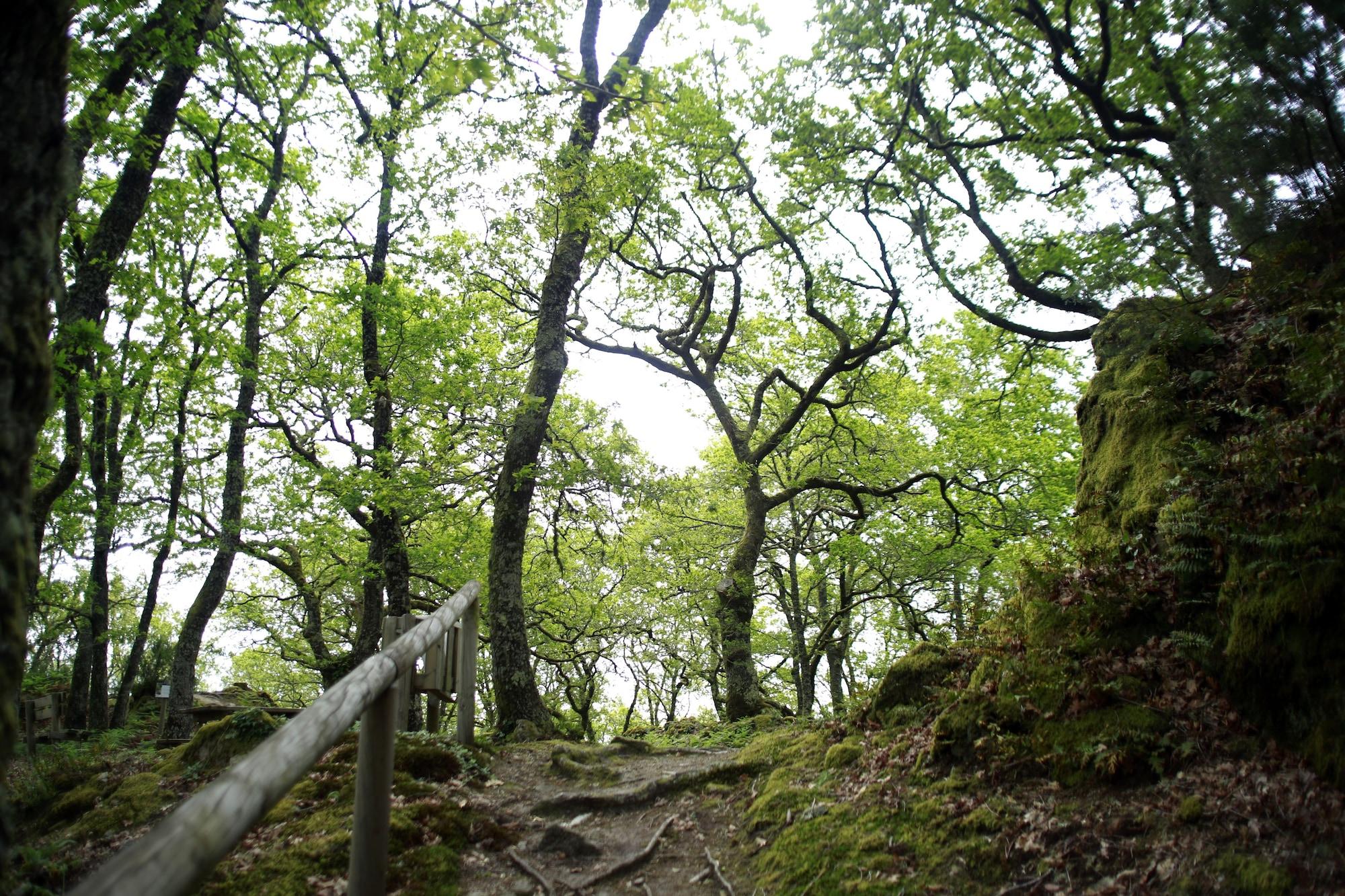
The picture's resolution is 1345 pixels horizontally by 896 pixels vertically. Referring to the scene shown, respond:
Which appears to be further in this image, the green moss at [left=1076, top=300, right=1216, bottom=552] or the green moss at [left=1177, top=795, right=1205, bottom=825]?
the green moss at [left=1076, top=300, right=1216, bottom=552]

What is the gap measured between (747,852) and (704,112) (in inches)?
424

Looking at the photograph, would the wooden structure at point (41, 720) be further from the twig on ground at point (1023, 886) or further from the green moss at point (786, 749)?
the twig on ground at point (1023, 886)

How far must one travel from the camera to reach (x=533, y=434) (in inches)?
436

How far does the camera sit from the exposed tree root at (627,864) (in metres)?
4.70

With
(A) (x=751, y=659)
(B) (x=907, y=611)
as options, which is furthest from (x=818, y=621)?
(A) (x=751, y=659)

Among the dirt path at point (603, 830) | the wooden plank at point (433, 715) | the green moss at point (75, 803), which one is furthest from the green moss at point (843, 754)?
the green moss at point (75, 803)

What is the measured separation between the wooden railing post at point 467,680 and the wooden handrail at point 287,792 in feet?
7.40

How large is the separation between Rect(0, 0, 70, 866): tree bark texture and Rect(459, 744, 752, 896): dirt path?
3.62 metres

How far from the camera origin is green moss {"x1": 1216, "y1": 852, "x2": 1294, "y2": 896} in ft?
9.16

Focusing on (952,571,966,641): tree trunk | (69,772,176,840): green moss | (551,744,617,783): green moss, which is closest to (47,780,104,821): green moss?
(69,772,176,840): green moss

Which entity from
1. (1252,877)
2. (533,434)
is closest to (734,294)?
(533,434)

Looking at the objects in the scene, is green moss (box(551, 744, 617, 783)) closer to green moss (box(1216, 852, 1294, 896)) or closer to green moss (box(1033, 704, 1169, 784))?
green moss (box(1033, 704, 1169, 784))

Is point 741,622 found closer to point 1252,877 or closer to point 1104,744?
point 1104,744

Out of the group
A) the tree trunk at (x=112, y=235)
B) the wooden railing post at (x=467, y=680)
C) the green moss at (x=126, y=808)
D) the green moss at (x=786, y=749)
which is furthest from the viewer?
the wooden railing post at (x=467, y=680)
